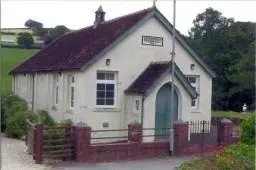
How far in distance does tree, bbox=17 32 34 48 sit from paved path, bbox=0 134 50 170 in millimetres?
42773

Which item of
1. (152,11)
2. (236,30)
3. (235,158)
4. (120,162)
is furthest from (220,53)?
(235,158)

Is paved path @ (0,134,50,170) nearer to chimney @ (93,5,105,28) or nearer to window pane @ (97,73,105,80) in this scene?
window pane @ (97,73,105,80)

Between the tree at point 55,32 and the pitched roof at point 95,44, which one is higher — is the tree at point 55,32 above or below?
above

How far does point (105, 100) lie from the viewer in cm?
2619

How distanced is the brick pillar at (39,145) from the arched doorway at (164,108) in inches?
298

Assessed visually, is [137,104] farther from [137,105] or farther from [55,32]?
[55,32]

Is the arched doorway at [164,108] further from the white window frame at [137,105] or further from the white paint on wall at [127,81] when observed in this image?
the white window frame at [137,105]

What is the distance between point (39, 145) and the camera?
18859 mm

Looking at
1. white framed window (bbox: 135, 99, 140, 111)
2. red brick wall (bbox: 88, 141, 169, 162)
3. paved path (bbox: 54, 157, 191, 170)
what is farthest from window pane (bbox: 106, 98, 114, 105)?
paved path (bbox: 54, 157, 191, 170)

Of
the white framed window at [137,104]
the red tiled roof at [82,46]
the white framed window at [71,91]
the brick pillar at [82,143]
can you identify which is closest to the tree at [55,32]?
the red tiled roof at [82,46]

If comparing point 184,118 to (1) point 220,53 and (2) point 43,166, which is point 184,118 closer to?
(2) point 43,166

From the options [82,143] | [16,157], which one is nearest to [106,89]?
[82,143]

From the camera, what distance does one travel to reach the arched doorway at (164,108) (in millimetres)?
25250

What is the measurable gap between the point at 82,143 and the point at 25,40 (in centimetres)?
5063
